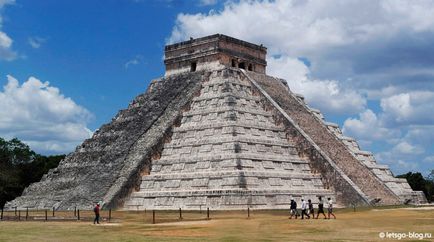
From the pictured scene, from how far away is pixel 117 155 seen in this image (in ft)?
103

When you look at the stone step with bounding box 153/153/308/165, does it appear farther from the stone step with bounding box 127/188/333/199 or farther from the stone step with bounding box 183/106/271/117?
the stone step with bounding box 183/106/271/117

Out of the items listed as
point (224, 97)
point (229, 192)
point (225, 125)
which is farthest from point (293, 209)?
point (224, 97)

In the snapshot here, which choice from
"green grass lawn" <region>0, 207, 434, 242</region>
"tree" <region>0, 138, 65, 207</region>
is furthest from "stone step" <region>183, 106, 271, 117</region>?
"tree" <region>0, 138, 65, 207</region>

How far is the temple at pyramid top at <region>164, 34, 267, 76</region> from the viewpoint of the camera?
35531 mm

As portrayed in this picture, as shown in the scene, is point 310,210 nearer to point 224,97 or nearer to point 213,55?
point 224,97

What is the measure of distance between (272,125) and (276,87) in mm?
5319

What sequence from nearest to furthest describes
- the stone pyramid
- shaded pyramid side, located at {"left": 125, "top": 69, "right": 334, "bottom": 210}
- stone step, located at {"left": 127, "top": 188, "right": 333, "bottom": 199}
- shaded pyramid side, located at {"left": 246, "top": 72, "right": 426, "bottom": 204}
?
stone step, located at {"left": 127, "top": 188, "right": 333, "bottom": 199} < shaded pyramid side, located at {"left": 125, "top": 69, "right": 334, "bottom": 210} < the stone pyramid < shaded pyramid side, located at {"left": 246, "top": 72, "right": 426, "bottom": 204}

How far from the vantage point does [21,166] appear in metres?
52.2

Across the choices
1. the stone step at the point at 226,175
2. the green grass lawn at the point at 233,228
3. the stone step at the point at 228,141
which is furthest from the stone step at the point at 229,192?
the stone step at the point at 228,141

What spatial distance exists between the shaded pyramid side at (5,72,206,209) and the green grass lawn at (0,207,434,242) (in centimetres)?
433

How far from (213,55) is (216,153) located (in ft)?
29.0

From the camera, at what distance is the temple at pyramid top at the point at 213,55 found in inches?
1399

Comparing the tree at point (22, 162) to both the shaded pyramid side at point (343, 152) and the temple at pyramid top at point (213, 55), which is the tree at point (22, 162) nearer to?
the temple at pyramid top at point (213, 55)

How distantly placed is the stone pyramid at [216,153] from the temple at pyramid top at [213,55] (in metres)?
0.07
